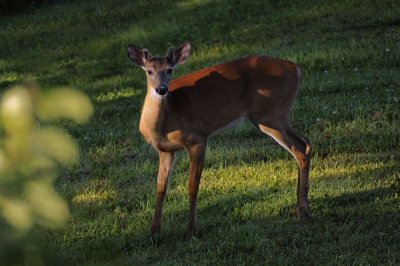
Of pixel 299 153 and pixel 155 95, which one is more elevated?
pixel 155 95

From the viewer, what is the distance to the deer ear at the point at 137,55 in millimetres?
5410

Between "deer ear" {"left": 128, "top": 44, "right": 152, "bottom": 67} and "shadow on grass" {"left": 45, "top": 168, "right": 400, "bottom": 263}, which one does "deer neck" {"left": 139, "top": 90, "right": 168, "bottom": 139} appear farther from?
"shadow on grass" {"left": 45, "top": 168, "right": 400, "bottom": 263}

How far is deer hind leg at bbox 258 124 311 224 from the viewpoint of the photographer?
5539mm

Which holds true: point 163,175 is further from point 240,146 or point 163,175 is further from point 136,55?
point 240,146

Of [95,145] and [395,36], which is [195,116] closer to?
[95,145]

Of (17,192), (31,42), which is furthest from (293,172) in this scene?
(31,42)

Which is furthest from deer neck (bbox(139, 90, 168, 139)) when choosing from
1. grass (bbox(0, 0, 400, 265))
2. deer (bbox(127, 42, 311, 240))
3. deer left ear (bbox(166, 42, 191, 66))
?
grass (bbox(0, 0, 400, 265))

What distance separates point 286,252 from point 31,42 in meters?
12.7

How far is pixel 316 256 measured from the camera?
4.68 metres

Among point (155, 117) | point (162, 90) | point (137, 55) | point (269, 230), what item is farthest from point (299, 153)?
point (137, 55)

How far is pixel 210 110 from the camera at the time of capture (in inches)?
227

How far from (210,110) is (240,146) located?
2.30 m

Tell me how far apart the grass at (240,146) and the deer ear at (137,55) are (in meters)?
1.56

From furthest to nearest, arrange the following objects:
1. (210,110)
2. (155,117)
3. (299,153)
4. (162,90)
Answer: (299,153) < (210,110) < (155,117) < (162,90)
